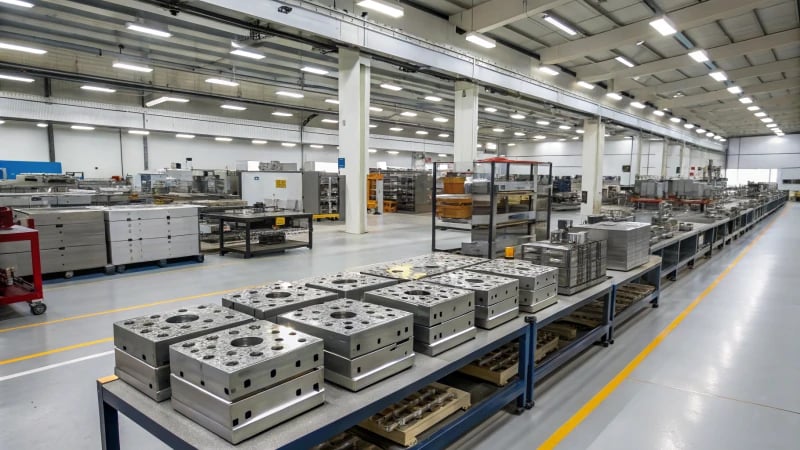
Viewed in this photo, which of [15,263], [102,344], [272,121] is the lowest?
[102,344]

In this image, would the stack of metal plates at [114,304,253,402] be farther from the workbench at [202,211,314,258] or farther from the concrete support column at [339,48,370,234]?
the concrete support column at [339,48,370,234]

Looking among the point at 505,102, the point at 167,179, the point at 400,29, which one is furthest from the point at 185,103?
the point at 505,102

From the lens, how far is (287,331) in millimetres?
1586

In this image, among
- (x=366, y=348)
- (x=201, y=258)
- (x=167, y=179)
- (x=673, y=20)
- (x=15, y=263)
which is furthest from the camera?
(x=167, y=179)

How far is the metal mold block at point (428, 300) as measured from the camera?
1.90 m

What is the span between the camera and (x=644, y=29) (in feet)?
36.0

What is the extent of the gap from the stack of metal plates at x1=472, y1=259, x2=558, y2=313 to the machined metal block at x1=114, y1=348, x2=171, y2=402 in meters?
1.91

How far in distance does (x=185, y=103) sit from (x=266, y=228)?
1286cm

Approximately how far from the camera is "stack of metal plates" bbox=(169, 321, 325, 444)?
124cm

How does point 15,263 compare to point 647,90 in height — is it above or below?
below

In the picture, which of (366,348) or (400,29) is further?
(400,29)

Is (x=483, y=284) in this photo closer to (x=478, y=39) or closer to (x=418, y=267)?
(x=418, y=267)

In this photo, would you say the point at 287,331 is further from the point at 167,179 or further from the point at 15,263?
the point at 167,179

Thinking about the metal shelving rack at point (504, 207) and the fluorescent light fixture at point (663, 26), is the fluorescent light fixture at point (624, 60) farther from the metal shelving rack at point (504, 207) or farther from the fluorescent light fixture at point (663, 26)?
the metal shelving rack at point (504, 207)
